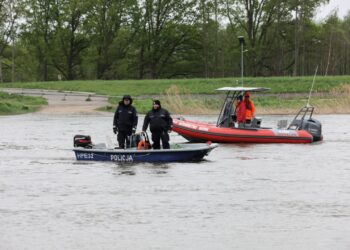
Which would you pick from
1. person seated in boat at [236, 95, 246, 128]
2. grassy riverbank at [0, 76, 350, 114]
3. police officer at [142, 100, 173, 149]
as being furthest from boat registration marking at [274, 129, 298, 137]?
grassy riverbank at [0, 76, 350, 114]

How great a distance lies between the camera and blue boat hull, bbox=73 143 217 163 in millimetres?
19891

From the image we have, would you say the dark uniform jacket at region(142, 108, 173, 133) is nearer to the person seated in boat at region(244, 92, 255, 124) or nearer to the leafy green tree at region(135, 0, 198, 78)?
the person seated in boat at region(244, 92, 255, 124)

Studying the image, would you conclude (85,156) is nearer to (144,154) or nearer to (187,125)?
(144,154)

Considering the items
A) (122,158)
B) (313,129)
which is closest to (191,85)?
(313,129)

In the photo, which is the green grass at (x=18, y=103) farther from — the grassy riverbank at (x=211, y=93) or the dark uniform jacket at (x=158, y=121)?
the dark uniform jacket at (x=158, y=121)

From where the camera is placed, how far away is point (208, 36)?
70.4m

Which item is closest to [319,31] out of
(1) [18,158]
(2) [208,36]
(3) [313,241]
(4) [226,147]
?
(2) [208,36]

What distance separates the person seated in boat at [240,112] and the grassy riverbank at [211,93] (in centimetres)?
1730

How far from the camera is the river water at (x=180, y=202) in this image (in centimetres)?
1166

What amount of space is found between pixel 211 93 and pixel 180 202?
134 feet

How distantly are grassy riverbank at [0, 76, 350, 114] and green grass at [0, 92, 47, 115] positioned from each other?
4330mm

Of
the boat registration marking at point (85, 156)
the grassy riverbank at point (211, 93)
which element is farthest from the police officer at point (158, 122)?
the grassy riverbank at point (211, 93)

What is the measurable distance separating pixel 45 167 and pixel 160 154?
287cm

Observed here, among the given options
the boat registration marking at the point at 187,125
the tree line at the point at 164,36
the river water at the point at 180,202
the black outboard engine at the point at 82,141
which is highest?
the tree line at the point at 164,36
